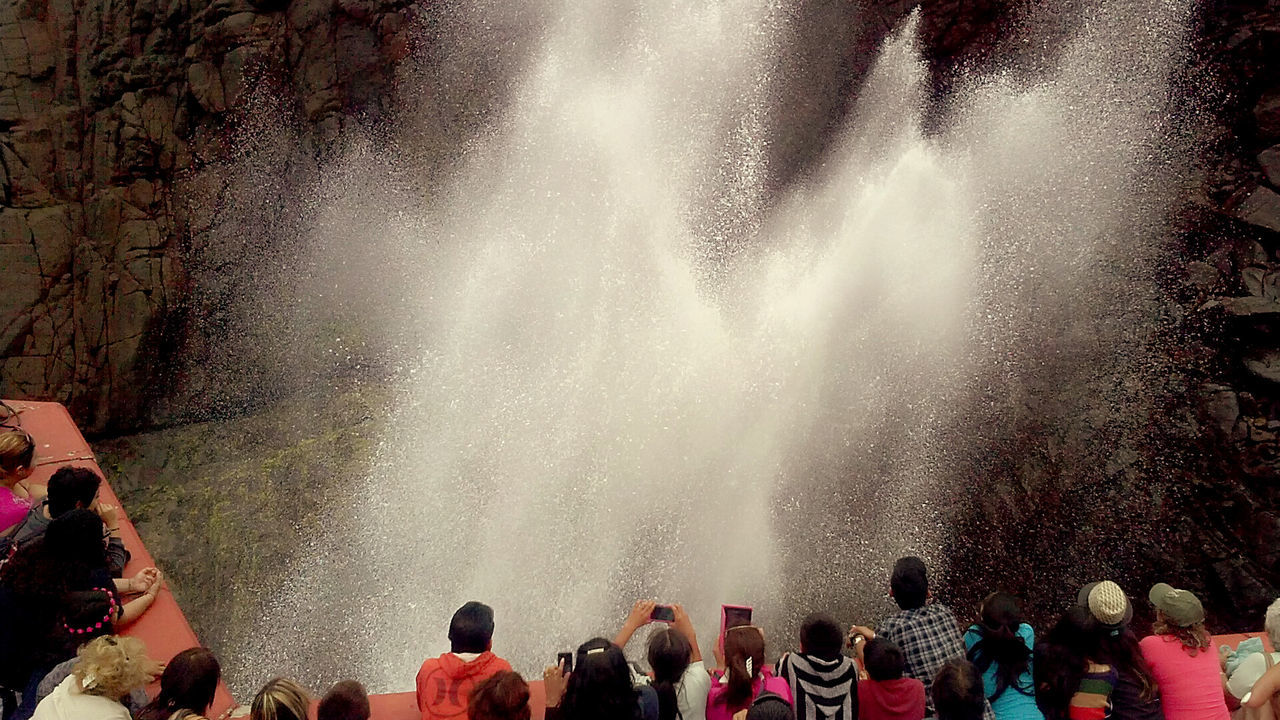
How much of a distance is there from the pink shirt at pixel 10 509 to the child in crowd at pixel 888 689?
14.7ft

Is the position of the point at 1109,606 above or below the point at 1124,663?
above

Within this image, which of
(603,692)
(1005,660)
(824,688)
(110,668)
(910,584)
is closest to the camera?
(110,668)

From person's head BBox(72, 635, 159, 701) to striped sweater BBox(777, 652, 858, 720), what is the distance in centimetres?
272

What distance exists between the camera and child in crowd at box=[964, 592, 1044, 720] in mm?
4297

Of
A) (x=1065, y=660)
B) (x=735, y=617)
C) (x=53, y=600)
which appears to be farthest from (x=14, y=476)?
(x=1065, y=660)

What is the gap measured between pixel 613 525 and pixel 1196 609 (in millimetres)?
6317

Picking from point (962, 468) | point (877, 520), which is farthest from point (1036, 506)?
point (877, 520)

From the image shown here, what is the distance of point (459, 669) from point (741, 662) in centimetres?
124

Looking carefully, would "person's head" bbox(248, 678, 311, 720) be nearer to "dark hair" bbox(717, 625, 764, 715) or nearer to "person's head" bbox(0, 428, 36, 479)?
"dark hair" bbox(717, 625, 764, 715)

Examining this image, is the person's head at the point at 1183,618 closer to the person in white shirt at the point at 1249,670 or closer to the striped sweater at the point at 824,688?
the person in white shirt at the point at 1249,670

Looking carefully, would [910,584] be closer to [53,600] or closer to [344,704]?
[344,704]

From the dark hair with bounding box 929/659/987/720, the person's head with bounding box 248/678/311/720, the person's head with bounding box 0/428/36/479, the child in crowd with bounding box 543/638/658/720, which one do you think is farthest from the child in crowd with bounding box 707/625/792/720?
the person's head with bounding box 0/428/36/479

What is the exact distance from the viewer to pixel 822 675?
403cm

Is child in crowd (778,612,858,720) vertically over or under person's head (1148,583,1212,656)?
under
